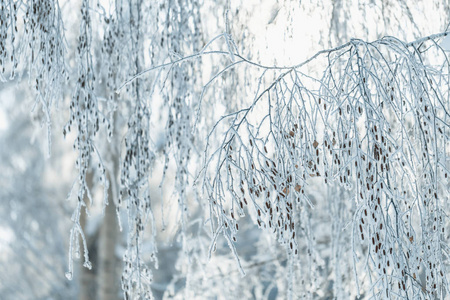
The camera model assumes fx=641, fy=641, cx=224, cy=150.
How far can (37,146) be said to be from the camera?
627cm

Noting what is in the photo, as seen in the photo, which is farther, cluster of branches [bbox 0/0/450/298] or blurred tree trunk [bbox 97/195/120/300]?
blurred tree trunk [bbox 97/195/120/300]

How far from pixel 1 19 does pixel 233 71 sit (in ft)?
3.20

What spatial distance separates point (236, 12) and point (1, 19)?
2.98ft

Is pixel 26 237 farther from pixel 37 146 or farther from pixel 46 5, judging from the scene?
pixel 46 5

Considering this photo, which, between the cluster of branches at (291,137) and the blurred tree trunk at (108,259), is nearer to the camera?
the cluster of branches at (291,137)

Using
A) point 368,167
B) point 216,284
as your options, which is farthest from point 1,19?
point 216,284

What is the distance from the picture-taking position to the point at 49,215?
6469mm

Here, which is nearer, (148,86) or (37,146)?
(148,86)

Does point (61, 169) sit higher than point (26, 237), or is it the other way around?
point (61, 169)

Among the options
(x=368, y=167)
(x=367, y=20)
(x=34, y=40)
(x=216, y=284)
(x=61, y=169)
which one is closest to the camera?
(x=368, y=167)

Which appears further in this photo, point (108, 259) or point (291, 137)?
point (108, 259)

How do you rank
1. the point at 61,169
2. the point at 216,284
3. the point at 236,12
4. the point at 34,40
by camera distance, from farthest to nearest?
the point at 61,169 → the point at 216,284 → the point at 236,12 → the point at 34,40

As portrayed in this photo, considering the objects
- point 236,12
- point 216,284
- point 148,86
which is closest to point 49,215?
point 216,284

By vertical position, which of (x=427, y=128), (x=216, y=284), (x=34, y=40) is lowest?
(x=216, y=284)
